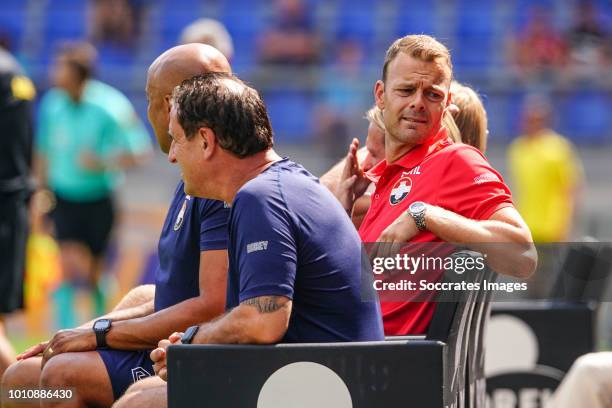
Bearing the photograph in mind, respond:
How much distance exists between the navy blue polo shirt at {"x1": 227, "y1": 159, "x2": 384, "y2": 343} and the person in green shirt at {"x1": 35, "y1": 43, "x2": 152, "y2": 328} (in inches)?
277

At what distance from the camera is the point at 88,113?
10859 millimetres

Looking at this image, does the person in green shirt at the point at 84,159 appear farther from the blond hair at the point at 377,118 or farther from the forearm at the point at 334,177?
the blond hair at the point at 377,118

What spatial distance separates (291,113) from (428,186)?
1087 centimetres

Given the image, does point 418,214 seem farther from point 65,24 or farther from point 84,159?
point 65,24

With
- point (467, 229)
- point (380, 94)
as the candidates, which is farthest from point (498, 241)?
point (380, 94)

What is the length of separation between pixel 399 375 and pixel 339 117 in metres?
10.6

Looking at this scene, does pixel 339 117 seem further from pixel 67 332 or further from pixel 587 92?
pixel 67 332

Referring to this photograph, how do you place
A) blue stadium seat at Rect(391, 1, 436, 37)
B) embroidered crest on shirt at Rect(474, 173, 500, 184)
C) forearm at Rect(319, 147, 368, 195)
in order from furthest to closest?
blue stadium seat at Rect(391, 1, 436, 37) → forearm at Rect(319, 147, 368, 195) → embroidered crest on shirt at Rect(474, 173, 500, 184)

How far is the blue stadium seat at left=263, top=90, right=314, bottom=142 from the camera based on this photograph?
1496 cm

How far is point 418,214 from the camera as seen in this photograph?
4.11 metres

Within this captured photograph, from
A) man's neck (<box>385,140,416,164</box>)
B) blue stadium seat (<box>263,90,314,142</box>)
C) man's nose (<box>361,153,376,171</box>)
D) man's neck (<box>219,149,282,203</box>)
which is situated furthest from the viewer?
blue stadium seat (<box>263,90,314,142</box>)

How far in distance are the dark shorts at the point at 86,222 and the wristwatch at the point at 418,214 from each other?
6862 millimetres

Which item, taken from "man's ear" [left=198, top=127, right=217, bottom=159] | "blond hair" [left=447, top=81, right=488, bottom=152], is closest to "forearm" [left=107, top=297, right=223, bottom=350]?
"man's ear" [left=198, top=127, right=217, bottom=159]

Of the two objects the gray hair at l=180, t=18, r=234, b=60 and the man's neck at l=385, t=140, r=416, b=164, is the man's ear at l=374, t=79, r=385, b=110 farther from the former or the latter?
the gray hair at l=180, t=18, r=234, b=60
